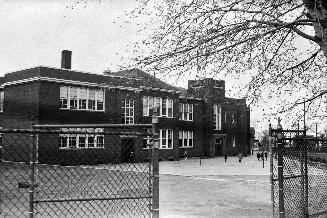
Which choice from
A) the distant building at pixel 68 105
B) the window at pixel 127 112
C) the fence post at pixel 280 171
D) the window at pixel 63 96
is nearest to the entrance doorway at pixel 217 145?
the distant building at pixel 68 105

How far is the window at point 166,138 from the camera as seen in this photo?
46.2 metres

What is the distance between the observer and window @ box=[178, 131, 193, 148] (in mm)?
50669

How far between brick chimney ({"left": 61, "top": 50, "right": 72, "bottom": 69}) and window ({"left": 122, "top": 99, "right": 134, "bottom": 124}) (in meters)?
6.65

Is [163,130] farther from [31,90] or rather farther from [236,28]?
[236,28]

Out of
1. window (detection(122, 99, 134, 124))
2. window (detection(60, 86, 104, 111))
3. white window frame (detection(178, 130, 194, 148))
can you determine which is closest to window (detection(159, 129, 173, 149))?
white window frame (detection(178, 130, 194, 148))

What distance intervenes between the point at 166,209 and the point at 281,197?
460 centimetres

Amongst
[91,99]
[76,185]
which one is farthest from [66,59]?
[76,185]

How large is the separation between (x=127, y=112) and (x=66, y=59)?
820cm

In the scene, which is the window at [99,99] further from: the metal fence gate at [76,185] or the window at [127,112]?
the metal fence gate at [76,185]

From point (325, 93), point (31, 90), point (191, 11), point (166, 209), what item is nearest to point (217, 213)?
point (166, 209)

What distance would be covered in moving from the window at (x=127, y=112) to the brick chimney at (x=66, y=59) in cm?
665

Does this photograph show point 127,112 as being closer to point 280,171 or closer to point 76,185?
point 76,185

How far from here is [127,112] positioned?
4150 cm

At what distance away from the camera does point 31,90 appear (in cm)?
3459
